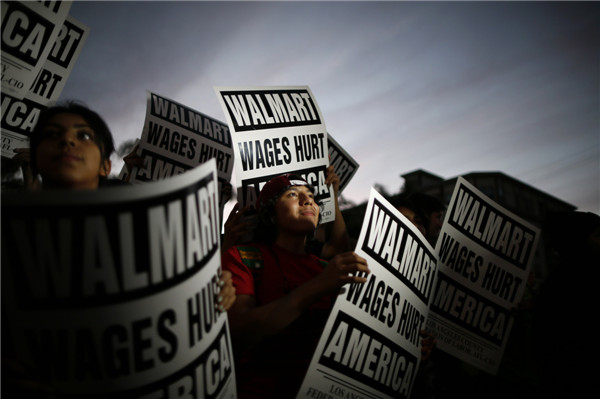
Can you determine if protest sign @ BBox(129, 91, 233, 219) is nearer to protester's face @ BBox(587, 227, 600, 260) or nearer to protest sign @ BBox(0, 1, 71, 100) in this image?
protest sign @ BBox(0, 1, 71, 100)

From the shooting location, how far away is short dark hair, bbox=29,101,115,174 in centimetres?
126

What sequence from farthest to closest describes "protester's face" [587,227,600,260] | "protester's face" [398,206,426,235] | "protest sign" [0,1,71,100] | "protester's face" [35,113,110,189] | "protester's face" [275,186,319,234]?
1. "protester's face" [398,206,426,235]
2. "protester's face" [587,227,600,260]
3. "protester's face" [275,186,319,234]
4. "protest sign" [0,1,71,100]
5. "protester's face" [35,113,110,189]

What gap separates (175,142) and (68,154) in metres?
1.99

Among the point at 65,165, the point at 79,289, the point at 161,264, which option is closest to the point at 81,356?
the point at 79,289

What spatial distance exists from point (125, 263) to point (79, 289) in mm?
105

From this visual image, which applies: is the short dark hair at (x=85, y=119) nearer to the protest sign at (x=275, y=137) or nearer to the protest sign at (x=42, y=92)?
the protest sign at (x=275, y=137)

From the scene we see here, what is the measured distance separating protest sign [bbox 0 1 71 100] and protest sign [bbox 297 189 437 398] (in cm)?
208

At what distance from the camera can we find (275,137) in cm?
246

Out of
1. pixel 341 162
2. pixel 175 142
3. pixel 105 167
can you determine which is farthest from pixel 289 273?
pixel 341 162

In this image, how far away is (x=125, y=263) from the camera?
767mm

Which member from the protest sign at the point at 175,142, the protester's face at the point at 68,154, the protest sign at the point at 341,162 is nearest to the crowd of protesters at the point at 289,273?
the protester's face at the point at 68,154

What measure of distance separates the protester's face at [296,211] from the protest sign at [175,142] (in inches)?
44.2

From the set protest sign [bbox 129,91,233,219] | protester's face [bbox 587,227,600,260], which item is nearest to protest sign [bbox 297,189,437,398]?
protester's face [bbox 587,227,600,260]

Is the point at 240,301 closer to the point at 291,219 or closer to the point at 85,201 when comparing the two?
the point at 291,219
